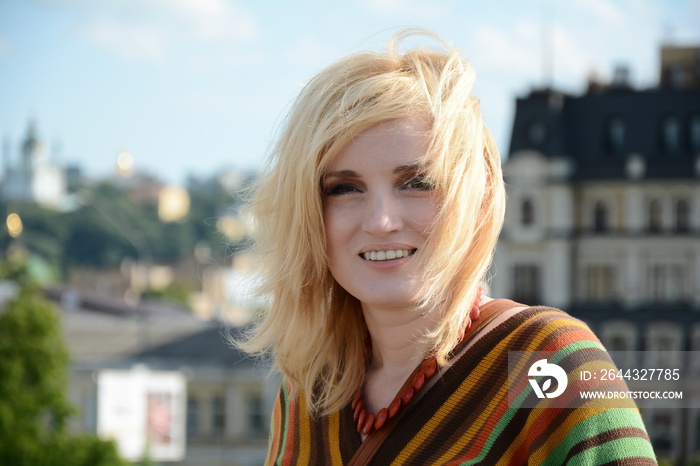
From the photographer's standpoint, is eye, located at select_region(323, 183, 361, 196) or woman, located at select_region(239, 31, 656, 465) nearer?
woman, located at select_region(239, 31, 656, 465)

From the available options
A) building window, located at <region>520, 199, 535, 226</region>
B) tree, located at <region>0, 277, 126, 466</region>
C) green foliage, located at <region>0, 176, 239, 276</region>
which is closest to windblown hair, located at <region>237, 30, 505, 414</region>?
tree, located at <region>0, 277, 126, 466</region>

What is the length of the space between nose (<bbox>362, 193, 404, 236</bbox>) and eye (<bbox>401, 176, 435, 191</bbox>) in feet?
0.14

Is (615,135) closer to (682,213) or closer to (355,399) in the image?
(682,213)

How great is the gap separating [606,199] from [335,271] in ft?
228

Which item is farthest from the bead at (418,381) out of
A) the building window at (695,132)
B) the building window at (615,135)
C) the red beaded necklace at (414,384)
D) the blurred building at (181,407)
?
the building window at (615,135)

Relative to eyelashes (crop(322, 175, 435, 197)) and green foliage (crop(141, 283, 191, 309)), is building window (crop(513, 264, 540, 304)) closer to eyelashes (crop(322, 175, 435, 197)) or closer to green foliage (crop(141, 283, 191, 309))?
eyelashes (crop(322, 175, 435, 197))

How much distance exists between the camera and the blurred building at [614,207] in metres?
67.8

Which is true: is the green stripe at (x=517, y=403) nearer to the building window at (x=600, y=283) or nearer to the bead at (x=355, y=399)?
the bead at (x=355, y=399)

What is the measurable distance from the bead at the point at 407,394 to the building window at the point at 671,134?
67.1 m

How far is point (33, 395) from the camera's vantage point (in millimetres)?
42094

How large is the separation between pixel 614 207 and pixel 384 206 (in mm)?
69318

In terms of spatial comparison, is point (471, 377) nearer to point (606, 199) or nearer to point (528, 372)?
point (528, 372)

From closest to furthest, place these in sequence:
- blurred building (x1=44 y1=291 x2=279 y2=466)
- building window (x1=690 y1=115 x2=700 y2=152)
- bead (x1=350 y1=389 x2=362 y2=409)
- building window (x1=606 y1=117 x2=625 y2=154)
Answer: bead (x1=350 y1=389 x2=362 y2=409), blurred building (x1=44 y1=291 x2=279 y2=466), building window (x1=690 y1=115 x2=700 y2=152), building window (x1=606 y1=117 x2=625 y2=154)

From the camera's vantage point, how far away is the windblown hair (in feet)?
9.48
